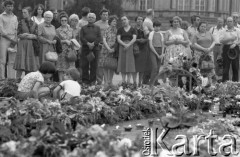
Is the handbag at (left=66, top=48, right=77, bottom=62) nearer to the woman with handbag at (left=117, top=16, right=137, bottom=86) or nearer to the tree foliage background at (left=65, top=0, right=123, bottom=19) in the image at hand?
the woman with handbag at (left=117, top=16, right=137, bottom=86)

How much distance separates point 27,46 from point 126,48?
6.96ft

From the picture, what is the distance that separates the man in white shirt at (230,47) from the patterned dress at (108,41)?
9.91 feet

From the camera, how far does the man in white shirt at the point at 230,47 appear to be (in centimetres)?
1878

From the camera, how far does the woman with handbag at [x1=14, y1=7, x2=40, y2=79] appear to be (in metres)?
16.4

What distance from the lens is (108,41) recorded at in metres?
17.2

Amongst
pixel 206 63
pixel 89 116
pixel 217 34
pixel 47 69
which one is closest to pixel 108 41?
pixel 206 63

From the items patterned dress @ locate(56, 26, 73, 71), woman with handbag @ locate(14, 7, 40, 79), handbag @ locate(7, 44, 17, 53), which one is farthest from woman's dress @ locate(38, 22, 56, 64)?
handbag @ locate(7, 44, 17, 53)

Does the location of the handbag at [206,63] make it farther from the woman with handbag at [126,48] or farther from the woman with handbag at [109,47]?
the woman with handbag at [109,47]

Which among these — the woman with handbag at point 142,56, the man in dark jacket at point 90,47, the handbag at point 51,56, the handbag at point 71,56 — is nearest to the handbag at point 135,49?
the woman with handbag at point 142,56

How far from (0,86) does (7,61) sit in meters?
3.41

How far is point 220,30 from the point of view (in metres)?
19.3

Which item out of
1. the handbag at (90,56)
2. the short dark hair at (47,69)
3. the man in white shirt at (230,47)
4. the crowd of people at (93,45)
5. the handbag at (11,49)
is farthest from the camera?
the man in white shirt at (230,47)

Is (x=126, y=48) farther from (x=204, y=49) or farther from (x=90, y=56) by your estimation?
(x=204, y=49)

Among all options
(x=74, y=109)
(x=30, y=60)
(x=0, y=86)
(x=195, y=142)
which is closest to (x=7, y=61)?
(x=30, y=60)
